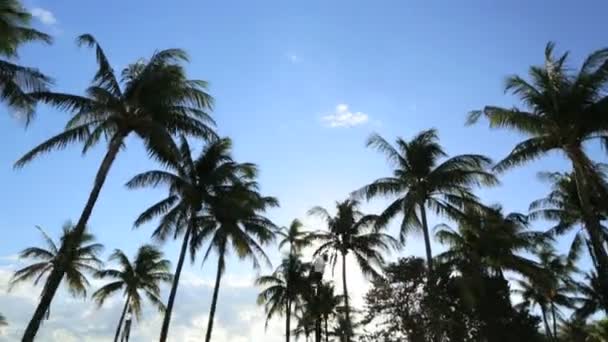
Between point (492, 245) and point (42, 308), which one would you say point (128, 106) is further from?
point (492, 245)

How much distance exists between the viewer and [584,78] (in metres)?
17.1

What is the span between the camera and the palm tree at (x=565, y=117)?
1656 cm

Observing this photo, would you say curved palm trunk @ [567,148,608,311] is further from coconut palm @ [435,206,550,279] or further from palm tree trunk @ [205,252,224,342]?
palm tree trunk @ [205,252,224,342]

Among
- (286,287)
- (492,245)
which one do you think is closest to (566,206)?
(492,245)

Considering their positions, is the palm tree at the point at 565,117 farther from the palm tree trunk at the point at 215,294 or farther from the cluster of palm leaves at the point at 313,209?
the palm tree trunk at the point at 215,294

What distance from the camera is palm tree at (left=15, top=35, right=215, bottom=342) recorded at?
16.3 meters

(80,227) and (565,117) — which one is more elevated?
(565,117)

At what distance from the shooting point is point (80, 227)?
14.8 metres

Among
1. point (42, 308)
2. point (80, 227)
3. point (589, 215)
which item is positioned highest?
point (589, 215)

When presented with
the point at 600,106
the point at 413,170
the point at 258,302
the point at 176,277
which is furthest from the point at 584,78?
the point at 258,302

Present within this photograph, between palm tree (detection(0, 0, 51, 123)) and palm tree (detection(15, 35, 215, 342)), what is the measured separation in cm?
86

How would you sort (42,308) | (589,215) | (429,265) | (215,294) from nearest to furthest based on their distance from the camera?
(42,308) → (589,215) → (429,265) → (215,294)

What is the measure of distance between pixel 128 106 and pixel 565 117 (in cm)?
1635

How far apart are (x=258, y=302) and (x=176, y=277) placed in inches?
553
